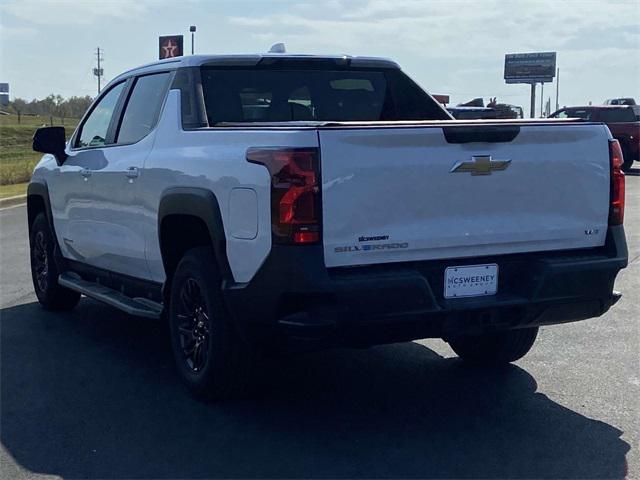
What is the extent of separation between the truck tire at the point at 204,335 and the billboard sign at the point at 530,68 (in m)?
74.7

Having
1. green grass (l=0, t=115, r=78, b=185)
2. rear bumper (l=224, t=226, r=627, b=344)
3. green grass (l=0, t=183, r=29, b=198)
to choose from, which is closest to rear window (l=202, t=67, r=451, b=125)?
rear bumper (l=224, t=226, r=627, b=344)

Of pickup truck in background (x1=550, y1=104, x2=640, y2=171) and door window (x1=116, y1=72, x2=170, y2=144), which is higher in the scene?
door window (x1=116, y1=72, x2=170, y2=144)

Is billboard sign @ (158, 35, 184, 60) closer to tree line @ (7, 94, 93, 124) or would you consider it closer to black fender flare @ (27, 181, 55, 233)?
A: black fender flare @ (27, 181, 55, 233)

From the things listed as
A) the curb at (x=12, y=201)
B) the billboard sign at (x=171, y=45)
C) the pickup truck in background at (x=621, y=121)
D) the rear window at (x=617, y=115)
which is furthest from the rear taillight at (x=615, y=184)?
the billboard sign at (x=171, y=45)

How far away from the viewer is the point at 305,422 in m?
5.03

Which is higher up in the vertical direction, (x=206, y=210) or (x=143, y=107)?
(x=143, y=107)

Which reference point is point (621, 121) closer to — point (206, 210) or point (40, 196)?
point (40, 196)

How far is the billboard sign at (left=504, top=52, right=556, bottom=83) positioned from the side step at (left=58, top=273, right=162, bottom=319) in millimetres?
73260

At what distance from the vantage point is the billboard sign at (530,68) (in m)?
77.8

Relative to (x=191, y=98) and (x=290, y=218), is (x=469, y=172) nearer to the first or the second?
(x=290, y=218)

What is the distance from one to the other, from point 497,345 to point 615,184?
1381 millimetres

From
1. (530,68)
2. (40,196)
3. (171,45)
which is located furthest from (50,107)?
(40,196)

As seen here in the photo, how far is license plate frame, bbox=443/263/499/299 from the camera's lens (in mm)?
4711

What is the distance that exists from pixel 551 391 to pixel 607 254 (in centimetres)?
93
